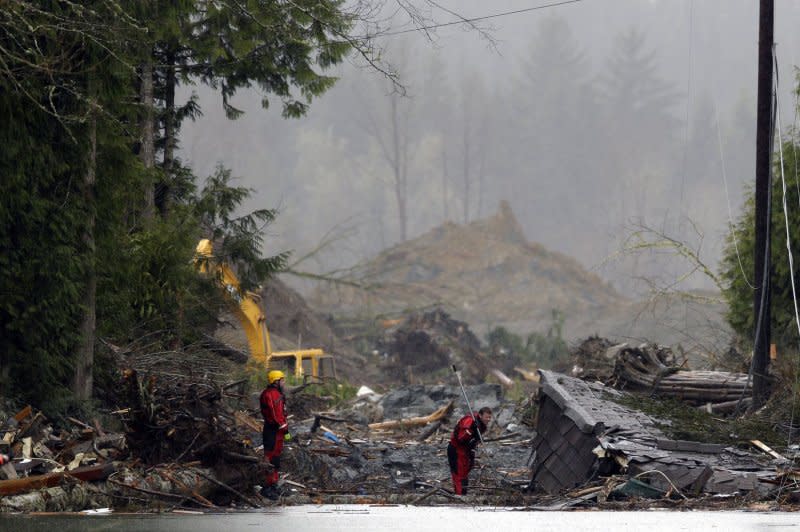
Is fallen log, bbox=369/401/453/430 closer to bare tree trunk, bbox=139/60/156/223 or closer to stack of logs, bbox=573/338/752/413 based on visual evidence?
stack of logs, bbox=573/338/752/413

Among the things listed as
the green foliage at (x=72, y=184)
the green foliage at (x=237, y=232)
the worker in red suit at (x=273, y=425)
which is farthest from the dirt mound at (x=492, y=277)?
the worker in red suit at (x=273, y=425)

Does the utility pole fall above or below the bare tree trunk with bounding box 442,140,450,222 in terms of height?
below

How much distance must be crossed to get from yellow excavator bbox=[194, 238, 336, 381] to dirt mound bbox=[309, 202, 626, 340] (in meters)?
35.5

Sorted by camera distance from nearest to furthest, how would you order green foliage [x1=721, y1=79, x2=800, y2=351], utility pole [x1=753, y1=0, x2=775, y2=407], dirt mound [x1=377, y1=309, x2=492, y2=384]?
utility pole [x1=753, y1=0, x2=775, y2=407], green foliage [x1=721, y1=79, x2=800, y2=351], dirt mound [x1=377, y1=309, x2=492, y2=384]

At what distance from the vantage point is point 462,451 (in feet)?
57.4

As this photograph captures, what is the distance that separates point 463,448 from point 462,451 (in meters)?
0.05

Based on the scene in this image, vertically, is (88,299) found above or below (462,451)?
above

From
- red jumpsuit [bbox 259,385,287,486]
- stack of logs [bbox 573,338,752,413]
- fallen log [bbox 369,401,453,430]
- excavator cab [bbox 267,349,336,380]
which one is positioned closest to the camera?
red jumpsuit [bbox 259,385,287,486]

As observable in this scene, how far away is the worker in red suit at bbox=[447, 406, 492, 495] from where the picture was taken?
1748 cm

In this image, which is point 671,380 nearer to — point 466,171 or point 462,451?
point 462,451

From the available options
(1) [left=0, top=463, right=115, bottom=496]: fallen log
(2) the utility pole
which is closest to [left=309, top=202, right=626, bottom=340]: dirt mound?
(2) the utility pole

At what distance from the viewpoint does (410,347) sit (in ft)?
154

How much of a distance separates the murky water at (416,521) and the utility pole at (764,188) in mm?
9068

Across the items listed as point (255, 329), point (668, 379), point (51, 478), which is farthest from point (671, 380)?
point (51, 478)
